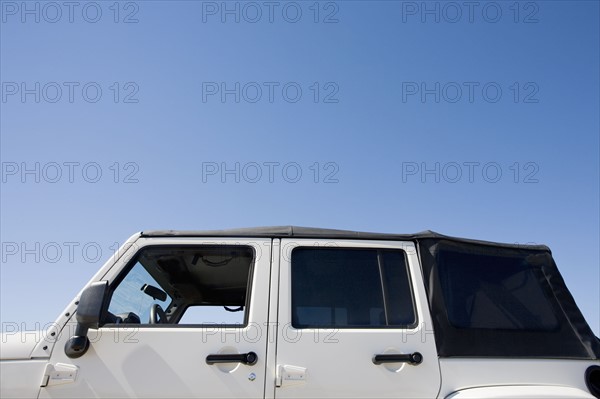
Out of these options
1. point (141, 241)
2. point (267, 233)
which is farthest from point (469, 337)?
point (141, 241)

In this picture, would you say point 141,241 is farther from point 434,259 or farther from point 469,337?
point 469,337

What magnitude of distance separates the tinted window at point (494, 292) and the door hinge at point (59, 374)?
87.3 inches

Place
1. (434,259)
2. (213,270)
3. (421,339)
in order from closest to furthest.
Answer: (421,339) < (434,259) < (213,270)

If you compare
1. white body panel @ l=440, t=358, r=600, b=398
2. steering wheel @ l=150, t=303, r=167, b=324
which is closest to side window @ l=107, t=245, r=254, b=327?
steering wheel @ l=150, t=303, r=167, b=324

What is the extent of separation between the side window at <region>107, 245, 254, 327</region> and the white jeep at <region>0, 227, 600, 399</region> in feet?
0.07

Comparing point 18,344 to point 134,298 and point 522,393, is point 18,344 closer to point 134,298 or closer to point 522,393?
point 134,298

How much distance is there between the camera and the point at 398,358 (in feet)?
9.11

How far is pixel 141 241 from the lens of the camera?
320 cm

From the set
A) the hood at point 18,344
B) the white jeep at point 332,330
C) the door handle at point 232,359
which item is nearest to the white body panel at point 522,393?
the white jeep at point 332,330

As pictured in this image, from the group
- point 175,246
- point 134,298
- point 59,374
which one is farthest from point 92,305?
point 134,298

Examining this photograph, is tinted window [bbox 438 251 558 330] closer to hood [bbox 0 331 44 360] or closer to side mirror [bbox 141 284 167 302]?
side mirror [bbox 141 284 167 302]

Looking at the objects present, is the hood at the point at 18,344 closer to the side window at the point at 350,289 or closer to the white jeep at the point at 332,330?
the white jeep at the point at 332,330

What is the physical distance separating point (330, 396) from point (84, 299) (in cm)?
147

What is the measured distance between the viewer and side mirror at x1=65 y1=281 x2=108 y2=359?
2666 millimetres
